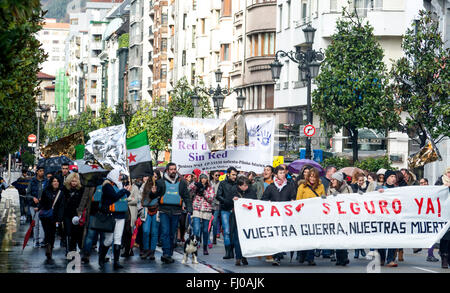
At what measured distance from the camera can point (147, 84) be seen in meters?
112

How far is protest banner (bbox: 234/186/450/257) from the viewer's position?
18.8 m

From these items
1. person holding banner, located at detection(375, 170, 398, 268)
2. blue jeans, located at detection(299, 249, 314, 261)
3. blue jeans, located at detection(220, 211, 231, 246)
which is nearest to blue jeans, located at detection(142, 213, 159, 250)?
blue jeans, located at detection(220, 211, 231, 246)

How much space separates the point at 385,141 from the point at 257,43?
54.7ft

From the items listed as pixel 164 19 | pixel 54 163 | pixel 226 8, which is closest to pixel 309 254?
pixel 54 163

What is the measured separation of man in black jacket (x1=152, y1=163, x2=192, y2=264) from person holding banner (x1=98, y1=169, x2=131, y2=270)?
110 centimetres

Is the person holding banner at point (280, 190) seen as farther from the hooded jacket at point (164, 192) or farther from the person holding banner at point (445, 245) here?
the person holding banner at point (445, 245)

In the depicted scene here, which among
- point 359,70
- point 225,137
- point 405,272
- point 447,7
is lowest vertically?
point 405,272

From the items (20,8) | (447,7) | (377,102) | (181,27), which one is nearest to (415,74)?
(377,102)

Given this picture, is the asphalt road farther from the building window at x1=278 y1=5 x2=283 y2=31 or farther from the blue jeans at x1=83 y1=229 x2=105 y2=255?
the building window at x1=278 y1=5 x2=283 y2=31

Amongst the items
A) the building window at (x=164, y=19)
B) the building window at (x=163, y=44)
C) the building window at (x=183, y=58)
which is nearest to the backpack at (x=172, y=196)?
the building window at (x=183, y=58)

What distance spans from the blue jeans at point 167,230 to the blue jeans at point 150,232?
2.12ft

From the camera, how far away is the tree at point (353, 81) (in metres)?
37.4

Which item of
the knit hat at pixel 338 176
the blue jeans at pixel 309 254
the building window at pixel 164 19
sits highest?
the building window at pixel 164 19

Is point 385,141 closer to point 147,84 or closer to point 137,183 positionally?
point 137,183
